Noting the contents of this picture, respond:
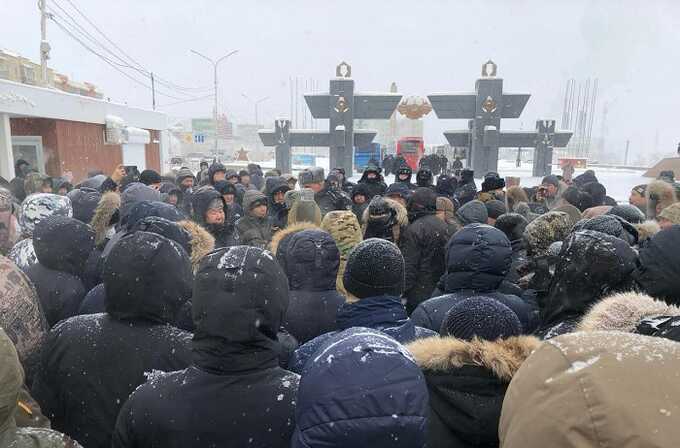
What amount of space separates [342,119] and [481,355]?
2969 centimetres

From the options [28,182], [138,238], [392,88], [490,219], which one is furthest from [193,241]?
[392,88]

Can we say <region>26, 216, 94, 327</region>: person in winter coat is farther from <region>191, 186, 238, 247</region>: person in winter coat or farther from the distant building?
the distant building

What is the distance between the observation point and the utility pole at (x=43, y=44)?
2008 centimetres

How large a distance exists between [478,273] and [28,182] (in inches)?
279

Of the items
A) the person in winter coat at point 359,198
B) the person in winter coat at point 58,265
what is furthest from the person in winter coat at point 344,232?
the person in winter coat at point 359,198

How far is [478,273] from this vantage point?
2.93 m

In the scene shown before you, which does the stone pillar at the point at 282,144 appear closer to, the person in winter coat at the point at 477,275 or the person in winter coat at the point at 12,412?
the person in winter coat at the point at 477,275

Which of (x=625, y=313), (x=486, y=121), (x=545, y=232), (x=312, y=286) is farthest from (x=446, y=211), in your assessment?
(x=486, y=121)

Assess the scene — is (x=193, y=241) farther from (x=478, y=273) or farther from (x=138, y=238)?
(x=478, y=273)

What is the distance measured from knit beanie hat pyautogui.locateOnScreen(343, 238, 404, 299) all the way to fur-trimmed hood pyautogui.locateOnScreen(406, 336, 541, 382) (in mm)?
759

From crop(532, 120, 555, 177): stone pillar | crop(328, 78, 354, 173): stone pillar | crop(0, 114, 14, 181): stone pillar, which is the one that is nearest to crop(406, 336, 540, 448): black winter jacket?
crop(0, 114, 14, 181): stone pillar

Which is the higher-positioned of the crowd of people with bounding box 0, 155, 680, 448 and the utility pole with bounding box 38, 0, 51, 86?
the utility pole with bounding box 38, 0, 51, 86

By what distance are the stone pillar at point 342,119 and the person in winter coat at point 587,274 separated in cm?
2772

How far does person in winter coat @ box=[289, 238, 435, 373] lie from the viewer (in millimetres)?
2303
